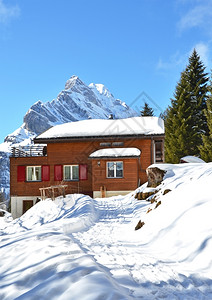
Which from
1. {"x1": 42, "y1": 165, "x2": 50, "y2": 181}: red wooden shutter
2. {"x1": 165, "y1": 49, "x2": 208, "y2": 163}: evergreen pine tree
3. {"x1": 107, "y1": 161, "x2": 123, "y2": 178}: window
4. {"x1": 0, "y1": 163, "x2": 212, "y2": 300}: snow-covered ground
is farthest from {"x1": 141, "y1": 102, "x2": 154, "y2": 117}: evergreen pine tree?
{"x1": 0, "y1": 163, "x2": 212, "y2": 300}: snow-covered ground

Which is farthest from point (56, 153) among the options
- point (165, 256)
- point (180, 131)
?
point (165, 256)

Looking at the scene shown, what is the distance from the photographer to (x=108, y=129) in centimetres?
2139

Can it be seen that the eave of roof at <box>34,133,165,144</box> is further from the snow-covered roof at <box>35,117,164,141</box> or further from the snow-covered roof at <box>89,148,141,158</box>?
the snow-covered roof at <box>89,148,141,158</box>

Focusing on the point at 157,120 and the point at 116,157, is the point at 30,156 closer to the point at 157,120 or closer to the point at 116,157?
the point at 116,157

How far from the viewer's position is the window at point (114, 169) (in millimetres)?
18875

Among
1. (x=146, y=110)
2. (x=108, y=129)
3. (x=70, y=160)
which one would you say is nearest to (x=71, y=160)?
(x=70, y=160)

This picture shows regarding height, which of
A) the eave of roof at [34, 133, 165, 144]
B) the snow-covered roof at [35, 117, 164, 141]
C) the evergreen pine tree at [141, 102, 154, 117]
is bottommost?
the eave of roof at [34, 133, 165, 144]

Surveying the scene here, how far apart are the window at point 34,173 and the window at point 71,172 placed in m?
2.29

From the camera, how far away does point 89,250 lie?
181 inches

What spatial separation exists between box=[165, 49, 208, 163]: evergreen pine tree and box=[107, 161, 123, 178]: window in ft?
36.4

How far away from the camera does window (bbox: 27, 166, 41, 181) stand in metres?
20.4

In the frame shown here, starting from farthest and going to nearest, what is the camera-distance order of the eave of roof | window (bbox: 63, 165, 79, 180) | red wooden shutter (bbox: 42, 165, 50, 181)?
window (bbox: 63, 165, 79, 180)
red wooden shutter (bbox: 42, 165, 50, 181)
the eave of roof

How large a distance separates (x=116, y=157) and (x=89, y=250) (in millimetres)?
14014

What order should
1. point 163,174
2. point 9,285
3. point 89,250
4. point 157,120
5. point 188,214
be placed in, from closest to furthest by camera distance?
point 9,285 → point 89,250 → point 188,214 → point 163,174 → point 157,120
